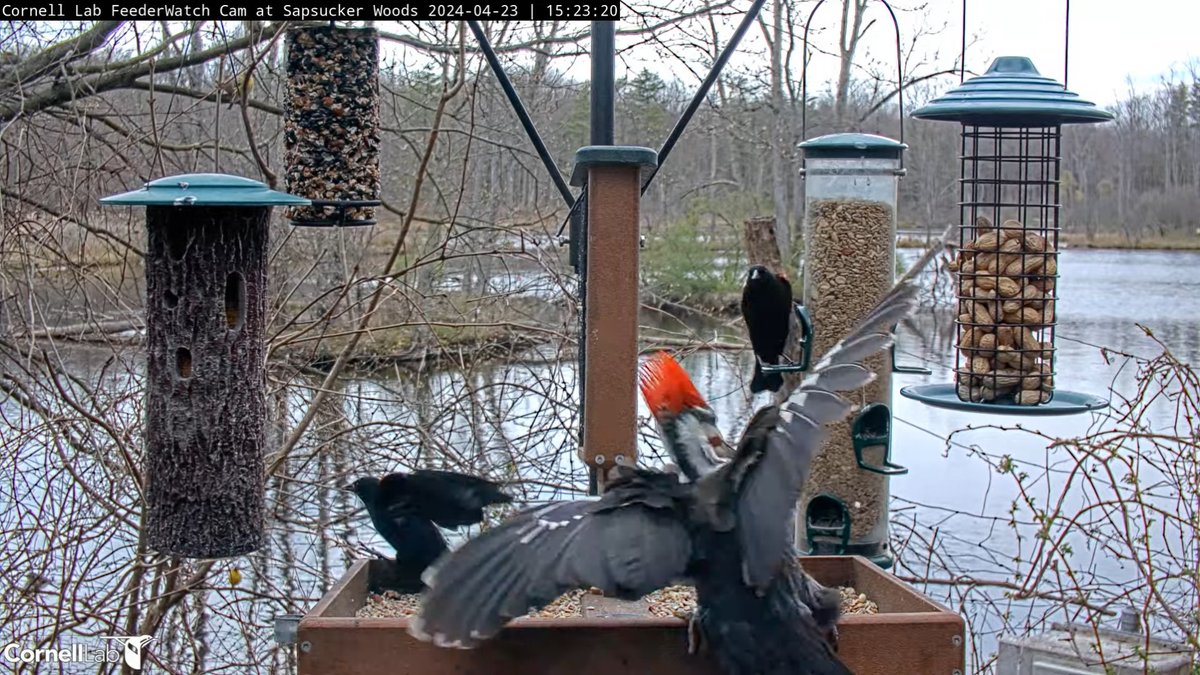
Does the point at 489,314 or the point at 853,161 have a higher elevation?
the point at 853,161

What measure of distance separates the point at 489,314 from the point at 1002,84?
11.2 ft

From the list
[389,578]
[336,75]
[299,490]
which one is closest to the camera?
[389,578]

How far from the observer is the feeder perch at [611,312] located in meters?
2.77

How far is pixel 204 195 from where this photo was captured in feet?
9.95

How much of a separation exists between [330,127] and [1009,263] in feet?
7.71

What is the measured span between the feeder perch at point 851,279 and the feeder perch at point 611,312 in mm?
1343

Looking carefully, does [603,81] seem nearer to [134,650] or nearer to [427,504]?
[427,504]

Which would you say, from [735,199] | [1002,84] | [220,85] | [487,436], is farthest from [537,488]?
[735,199]

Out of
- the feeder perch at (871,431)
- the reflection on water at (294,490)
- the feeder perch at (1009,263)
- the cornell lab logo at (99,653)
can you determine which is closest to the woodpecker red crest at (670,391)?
the reflection on water at (294,490)

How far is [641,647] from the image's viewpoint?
254 centimetres

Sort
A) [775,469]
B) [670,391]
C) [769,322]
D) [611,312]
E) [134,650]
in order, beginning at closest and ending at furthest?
[775,469], [611,312], [670,391], [769,322], [134,650]

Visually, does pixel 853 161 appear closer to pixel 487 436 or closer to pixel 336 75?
pixel 336 75

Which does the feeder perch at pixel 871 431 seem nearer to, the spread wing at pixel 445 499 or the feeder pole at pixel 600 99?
the feeder pole at pixel 600 99

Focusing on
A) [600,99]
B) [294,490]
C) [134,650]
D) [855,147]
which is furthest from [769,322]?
[134,650]
